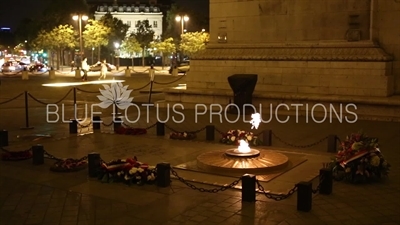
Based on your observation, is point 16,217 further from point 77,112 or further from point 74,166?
point 77,112

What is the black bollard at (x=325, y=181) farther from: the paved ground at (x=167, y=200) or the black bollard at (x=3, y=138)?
the black bollard at (x=3, y=138)

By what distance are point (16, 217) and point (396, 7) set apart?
14.2m

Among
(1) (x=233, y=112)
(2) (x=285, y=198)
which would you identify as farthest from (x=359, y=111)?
(2) (x=285, y=198)

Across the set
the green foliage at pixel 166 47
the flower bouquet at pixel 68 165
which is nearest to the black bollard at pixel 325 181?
the flower bouquet at pixel 68 165

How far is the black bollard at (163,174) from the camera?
8344 mm

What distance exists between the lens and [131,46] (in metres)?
86.8

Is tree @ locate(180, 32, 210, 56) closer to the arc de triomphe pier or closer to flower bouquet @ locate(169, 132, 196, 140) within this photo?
the arc de triomphe pier

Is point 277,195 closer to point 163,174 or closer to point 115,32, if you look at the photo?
point 163,174

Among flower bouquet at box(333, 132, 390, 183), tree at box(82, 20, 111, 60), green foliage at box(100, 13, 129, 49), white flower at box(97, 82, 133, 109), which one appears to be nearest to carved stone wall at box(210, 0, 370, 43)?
white flower at box(97, 82, 133, 109)

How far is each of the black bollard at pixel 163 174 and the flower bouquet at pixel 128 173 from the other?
0.20 metres

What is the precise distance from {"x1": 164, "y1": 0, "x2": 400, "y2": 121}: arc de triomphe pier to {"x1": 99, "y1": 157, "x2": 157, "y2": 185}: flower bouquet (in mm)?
9300

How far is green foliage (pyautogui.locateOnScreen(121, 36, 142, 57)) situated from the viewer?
8675cm

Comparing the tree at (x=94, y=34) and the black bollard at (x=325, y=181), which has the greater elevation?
the tree at (x=94, y=34)

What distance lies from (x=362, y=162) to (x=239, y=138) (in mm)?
3758
